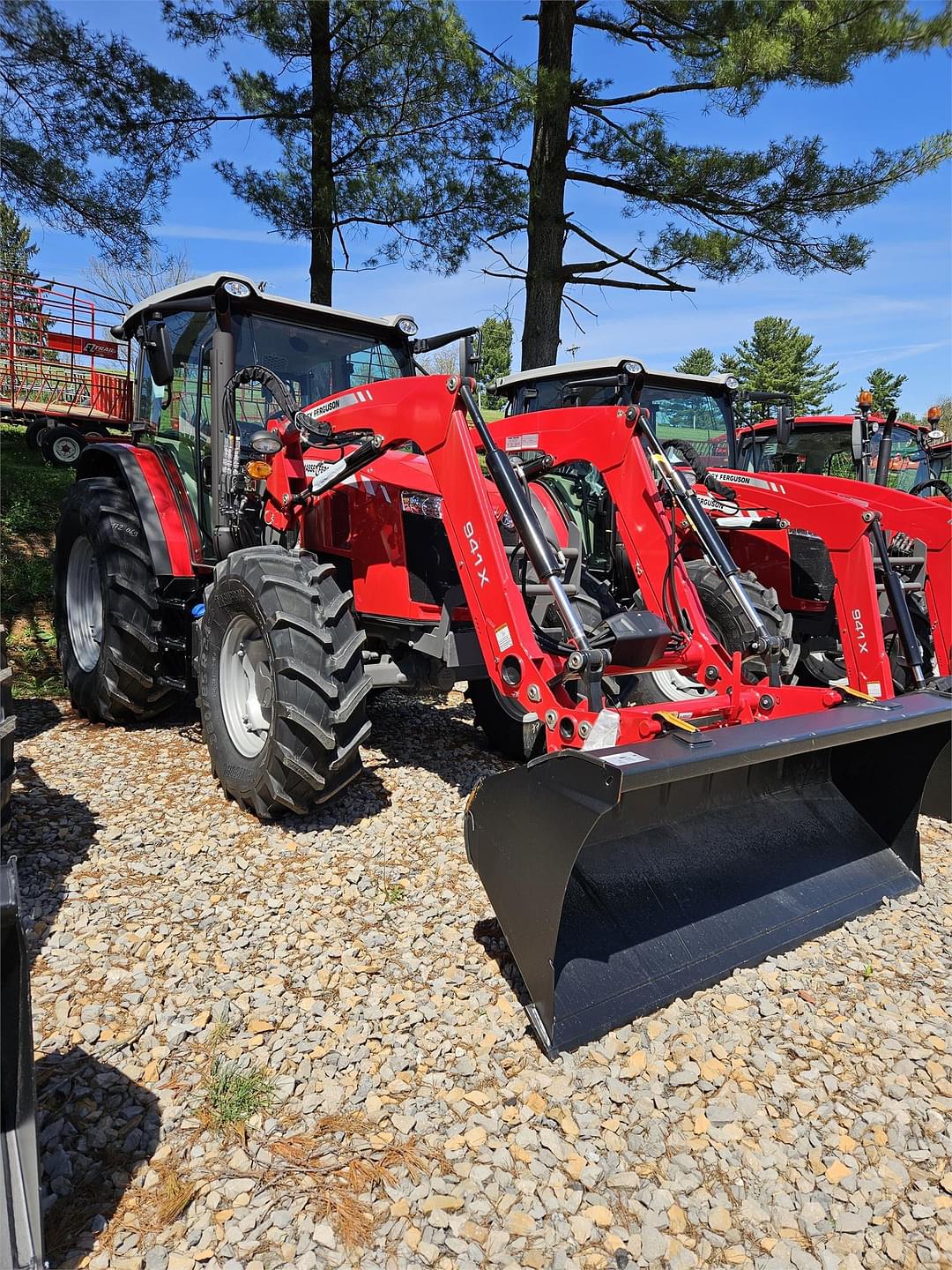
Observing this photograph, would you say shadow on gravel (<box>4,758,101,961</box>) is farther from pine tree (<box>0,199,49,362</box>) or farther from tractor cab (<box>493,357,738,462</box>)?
pine tree (<box>0,199,49,362</box>)

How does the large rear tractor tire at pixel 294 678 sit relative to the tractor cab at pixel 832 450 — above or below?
below

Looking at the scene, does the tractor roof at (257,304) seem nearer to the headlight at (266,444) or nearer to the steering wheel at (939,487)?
the headlight at (266,444)

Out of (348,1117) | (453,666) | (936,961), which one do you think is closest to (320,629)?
(453,666)

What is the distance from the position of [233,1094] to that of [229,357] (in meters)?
3.58

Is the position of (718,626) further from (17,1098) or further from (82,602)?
(17,1098)

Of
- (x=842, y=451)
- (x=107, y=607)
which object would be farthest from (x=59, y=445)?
(x=842, y=451)

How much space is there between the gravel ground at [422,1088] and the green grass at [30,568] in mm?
3534

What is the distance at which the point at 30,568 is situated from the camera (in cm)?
769

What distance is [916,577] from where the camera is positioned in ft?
19.9

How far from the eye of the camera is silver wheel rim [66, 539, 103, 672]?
5816mm

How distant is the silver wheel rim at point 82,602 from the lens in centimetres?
582

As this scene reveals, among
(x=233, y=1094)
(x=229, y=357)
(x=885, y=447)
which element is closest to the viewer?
(x=233, y=1094)

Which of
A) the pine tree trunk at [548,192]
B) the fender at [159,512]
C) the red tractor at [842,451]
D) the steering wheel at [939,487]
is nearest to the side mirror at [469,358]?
the fender at [159,512]

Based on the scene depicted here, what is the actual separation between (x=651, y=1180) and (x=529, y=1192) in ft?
1.06
